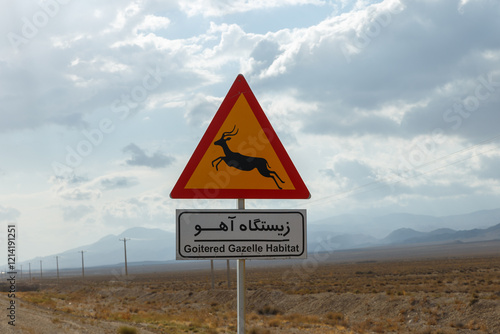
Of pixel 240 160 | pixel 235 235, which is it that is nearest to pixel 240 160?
pixel 240 160

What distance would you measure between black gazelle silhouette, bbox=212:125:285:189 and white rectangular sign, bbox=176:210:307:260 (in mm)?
325

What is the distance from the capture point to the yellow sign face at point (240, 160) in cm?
367

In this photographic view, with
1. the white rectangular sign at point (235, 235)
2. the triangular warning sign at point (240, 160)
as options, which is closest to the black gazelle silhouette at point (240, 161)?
the triangular warning sign at point (240, 160)

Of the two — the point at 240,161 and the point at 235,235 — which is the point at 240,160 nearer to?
the point at 240,161

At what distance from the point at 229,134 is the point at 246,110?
25cm

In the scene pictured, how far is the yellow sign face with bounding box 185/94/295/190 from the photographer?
3.67 meters

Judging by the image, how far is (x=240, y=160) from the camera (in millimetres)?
3668

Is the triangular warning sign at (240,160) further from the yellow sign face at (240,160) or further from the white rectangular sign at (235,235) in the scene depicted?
the white rectangular sign at (235,235)

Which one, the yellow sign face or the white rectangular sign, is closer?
the white rectangular sign

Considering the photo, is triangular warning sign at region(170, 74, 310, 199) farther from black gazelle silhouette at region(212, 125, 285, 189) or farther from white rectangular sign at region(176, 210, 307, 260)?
white rectangular sign at region(176, 210, 307, 260)

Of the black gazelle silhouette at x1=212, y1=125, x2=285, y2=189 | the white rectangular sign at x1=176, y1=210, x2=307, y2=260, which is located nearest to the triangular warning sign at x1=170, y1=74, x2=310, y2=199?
the black gazelle silhouette at x1=212, y1=125, x2=285, y2=189

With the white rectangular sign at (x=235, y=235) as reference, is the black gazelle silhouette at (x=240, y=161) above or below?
above

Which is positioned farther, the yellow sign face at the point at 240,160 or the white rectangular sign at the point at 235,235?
the yellow sign face at the point at 240,160

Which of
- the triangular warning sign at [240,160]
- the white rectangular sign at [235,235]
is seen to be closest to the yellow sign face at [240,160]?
the triangular warning sign at [240,160]
